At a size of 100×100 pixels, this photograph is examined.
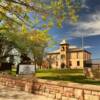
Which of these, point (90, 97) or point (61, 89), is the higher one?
point (61, 89)

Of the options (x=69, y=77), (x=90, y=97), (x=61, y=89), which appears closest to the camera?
(x=90, y=97)

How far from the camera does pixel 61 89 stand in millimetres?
10109

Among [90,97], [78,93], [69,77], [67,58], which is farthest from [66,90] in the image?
[67,58]

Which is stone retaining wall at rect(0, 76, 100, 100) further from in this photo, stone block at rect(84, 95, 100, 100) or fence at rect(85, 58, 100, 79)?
fence at rect(85, 58, 100, 79)

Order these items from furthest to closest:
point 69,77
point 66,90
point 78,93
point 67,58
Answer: point 67,58 → point 69,77 → point 66,90 → point 78,93

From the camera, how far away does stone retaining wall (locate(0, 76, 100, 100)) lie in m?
8.80

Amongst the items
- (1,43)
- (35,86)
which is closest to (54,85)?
(35,86)

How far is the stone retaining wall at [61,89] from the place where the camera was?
8.80m

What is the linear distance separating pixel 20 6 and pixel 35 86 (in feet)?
22.6

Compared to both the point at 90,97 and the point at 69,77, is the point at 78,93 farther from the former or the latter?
the point at 69,77

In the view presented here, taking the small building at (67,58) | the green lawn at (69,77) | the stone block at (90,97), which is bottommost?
the stone block at (90,97)

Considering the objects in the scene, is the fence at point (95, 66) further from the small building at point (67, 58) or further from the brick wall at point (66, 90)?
the small building at point (67, 58)

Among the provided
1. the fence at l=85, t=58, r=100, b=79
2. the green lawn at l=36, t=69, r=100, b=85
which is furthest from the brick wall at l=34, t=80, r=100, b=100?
the fence at l=85, t=58, r=100, b=79

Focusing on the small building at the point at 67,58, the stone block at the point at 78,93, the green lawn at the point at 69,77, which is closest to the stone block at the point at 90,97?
the stone block at the point at 78,93
